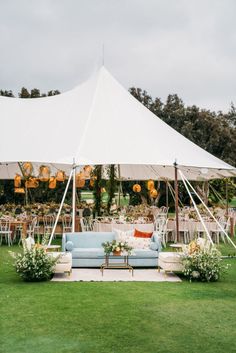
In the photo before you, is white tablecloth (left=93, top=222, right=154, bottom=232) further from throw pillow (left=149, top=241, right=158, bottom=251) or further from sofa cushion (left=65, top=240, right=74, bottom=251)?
sofa cushion (left=65, top=240, right=74, bottom=251)

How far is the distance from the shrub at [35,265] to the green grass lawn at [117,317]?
23 cm

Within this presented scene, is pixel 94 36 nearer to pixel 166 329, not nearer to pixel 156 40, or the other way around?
pixel 156 40

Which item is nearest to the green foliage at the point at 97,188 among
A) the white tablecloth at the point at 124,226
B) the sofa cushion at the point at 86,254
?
the white tablecloth at the point at 124,226

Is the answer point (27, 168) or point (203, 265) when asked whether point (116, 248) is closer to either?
point (203, 265)

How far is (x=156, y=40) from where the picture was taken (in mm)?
16875

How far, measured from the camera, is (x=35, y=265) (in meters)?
9.46

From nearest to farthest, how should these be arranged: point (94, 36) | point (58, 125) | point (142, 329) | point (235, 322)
→ point (142, 329) < point (235, 322) < point (58, 125) < point (94, 36)

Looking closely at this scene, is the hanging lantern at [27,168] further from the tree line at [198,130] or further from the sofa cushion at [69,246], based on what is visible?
the tree line at [198,130]

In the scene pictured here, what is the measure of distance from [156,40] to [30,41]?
12.7ft

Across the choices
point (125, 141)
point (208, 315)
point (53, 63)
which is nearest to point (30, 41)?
point (53, 63)

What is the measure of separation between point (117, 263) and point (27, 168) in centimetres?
680

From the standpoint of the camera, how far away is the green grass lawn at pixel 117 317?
5.80m

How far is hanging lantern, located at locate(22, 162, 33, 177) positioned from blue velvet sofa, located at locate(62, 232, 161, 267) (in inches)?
218

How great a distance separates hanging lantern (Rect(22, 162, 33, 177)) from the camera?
16812 mm
